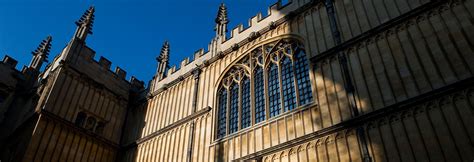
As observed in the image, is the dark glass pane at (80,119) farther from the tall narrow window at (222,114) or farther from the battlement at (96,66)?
the tall narrow window at (222,114)

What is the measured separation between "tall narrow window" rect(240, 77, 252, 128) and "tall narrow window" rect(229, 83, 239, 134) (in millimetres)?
304

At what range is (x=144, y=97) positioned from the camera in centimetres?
1905

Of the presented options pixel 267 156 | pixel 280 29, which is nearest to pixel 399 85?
pixel 267 156

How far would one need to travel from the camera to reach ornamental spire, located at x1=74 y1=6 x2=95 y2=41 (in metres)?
19.2

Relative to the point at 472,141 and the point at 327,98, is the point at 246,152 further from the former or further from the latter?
the point at 472,141

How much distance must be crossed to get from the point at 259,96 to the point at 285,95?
4.04 ft

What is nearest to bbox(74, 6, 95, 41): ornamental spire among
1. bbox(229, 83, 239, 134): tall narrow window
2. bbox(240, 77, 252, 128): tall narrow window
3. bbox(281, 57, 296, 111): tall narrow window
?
bbox(229, 83, 239, 134): tall narrow window

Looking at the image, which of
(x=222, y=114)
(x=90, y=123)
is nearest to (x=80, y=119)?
(x=90, y=123)

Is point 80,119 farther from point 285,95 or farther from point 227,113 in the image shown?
point 285,95

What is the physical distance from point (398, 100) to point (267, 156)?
4.05 meters

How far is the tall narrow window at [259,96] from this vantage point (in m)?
13.3

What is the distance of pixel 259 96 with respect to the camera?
14.0 metres

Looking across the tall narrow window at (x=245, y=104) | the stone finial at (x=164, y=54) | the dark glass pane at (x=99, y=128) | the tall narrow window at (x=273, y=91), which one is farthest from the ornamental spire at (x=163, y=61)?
the tall narrow window at (x=273, y=91)

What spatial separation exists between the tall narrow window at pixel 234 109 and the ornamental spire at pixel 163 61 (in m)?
5.74
